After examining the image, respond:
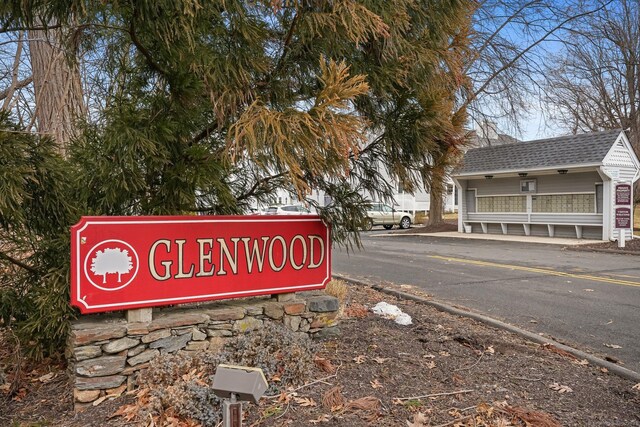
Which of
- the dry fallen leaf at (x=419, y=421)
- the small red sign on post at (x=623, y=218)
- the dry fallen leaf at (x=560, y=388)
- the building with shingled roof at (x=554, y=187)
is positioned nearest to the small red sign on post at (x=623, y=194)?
the building with shingled roof at (x=554, y=187)

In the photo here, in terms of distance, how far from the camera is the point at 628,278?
9609 mm

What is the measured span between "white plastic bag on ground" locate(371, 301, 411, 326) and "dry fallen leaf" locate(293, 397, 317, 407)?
228cm

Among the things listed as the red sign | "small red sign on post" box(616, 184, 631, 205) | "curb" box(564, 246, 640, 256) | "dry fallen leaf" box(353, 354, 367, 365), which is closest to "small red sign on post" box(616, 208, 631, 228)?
"small red sign on post" box(616, 184, 631, 205)

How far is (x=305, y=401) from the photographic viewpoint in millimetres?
3361

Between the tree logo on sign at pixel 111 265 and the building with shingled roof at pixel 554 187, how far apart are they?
1559 centimetres

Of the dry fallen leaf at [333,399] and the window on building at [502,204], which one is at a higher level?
the window on building at [502,204]

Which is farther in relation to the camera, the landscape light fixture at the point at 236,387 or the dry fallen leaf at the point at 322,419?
the dry fallen leaf at the point at 322,419

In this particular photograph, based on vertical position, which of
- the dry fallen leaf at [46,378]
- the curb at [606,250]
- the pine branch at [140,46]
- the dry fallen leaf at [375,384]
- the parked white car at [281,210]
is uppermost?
the pine branch at [140,46]

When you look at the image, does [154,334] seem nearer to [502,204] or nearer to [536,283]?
[536,283]

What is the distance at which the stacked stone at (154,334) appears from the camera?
11.4 ft

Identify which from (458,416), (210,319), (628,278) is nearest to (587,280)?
(628,278)

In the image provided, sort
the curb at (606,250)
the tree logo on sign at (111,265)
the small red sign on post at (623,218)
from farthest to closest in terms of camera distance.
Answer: the small red sign on post at (623,218)
the curb at (606,250)
the tree logo on sign at (111,265)

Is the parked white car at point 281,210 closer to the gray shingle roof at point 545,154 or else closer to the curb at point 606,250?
the gray shingle roof at point 545,154

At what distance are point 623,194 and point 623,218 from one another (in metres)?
1.14
